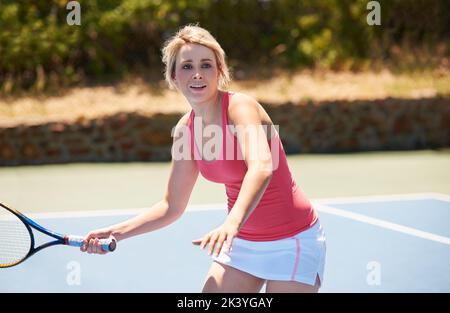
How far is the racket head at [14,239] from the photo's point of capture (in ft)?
12.1

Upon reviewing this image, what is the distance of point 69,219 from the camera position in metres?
7.08

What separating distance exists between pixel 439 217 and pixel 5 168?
5.97 m

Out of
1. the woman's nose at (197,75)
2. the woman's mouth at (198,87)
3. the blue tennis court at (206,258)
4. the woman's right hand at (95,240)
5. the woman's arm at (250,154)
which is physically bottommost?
the blue tennis court at (206,258)

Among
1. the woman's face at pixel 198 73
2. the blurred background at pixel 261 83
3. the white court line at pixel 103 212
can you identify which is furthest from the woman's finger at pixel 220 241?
the blurred background at pixel 261 83

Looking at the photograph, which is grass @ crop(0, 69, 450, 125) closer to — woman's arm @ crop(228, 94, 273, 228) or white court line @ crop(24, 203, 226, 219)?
Answer: white court line @ crop(24, 203, 226, 219)

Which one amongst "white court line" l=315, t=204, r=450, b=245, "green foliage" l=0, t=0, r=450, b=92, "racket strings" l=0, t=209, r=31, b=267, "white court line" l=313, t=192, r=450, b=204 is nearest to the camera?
"racket strings" l=0, t=209, r=31, b=267

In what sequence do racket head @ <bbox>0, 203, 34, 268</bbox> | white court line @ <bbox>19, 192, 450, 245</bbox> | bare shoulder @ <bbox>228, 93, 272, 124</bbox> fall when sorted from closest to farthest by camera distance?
1. bare shoulder @ <bbox>228, 93, 272, 124</bbox>
2. racket head @ <bbox>0, 203, 34, 268</bbox>
3. white court line @ <bbox>19, 192, 450, 245</bbox>

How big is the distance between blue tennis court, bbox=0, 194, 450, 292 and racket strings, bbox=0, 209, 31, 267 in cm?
74

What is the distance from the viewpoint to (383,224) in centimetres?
653

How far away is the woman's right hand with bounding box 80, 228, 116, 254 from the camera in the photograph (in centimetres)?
336

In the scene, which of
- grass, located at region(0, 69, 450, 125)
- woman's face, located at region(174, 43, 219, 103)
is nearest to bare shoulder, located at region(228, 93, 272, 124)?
woman's face, located at region(174, 43, 219, 103)

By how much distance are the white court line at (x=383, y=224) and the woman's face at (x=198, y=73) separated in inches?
125

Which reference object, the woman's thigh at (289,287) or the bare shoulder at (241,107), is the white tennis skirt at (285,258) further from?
the bare shoulder at (241,107)
